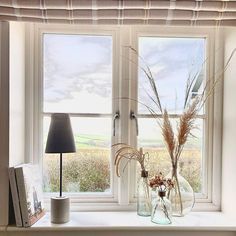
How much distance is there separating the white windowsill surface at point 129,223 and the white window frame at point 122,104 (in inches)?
4.8

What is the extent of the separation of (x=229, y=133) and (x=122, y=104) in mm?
635

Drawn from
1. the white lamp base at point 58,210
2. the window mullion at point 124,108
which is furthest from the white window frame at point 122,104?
the white lamp base at point 58,210

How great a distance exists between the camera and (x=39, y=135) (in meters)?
1.84

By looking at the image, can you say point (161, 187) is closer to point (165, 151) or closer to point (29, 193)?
point (165, 151)

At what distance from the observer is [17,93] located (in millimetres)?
1676

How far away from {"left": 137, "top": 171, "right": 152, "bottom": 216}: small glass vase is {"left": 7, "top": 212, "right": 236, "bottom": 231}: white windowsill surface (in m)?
0.04

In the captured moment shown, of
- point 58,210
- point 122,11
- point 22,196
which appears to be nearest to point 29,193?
point 22,196

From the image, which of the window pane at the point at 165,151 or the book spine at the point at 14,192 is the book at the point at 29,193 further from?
the window pane at the point at 165,151

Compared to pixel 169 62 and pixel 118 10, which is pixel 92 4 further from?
pixel 169 62

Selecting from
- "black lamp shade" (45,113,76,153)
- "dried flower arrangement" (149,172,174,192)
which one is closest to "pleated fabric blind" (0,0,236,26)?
"black lamp shade" (45,113,76,153)

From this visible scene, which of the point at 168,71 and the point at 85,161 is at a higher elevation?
the point at 168,71

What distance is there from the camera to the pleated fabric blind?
1503 mm

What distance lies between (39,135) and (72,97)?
300 mm

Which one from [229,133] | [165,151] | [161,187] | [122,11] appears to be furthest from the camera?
[165,151]
